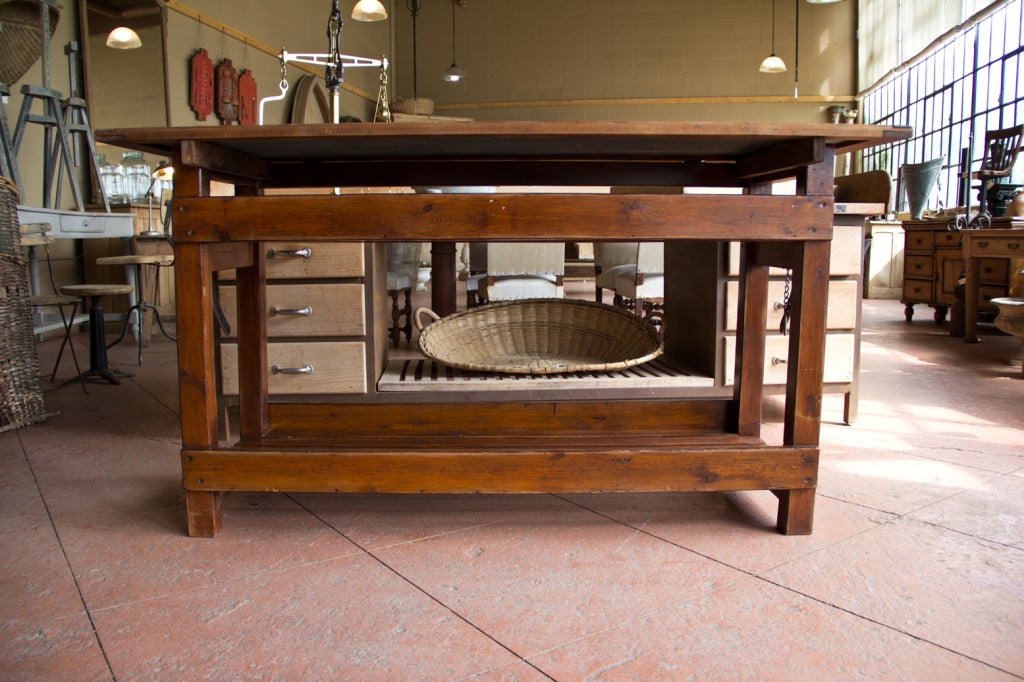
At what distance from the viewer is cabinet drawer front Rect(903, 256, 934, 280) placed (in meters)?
5.82

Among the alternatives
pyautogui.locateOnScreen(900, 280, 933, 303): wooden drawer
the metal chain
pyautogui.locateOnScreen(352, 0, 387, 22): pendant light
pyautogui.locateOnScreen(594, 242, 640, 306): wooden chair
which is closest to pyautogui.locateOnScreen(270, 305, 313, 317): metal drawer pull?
the metal chain

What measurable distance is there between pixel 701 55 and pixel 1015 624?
12.5 m

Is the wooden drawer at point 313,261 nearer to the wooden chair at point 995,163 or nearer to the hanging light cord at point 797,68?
the wooden chair at point 995,163

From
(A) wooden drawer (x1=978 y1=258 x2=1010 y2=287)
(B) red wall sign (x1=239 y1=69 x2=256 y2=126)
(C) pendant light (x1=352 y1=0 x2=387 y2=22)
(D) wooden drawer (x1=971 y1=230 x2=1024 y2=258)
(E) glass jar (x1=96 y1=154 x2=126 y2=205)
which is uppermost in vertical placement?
(C) pendant light (x1=352 y1=0 x2=387 y2=22)

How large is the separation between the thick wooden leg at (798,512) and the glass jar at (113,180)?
5182mm

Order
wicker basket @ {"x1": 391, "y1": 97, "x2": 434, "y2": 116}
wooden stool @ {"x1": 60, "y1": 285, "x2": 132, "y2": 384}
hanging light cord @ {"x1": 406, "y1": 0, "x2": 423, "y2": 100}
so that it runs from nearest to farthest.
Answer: wooden stool @ {"x1": 60, "y1": 285, "x2": 132, "y2": 384}, wicker basket @ {"x1": 391, "y1": 97, "x2": 434, "y2": 116}, hanging light cord @ {"x1": 406, "y1": 0, "x2": 423, "y2": 100}

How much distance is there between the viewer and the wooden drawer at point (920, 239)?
19.2 feet

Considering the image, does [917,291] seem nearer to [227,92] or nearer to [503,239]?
[503,239]

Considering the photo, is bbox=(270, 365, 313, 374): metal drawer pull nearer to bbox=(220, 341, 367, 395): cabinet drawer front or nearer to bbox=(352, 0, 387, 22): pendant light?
bbox=(220, 341, 367, 395): cabinet drawer front

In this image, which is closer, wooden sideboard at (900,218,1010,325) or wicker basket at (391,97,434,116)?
wooden sideboard at (900,218,1010,325)

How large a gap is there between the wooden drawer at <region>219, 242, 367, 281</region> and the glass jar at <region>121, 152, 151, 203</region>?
3844 millimetres

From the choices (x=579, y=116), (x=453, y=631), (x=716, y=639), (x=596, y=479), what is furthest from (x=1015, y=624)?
(x=579, y=116)

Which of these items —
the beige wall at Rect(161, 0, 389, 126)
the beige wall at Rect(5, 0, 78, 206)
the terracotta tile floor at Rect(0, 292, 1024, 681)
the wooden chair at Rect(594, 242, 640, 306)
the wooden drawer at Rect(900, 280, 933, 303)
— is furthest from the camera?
the beige wall at Rect(161, 0, 389, 126)

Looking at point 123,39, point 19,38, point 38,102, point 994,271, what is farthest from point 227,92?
point 994,271
